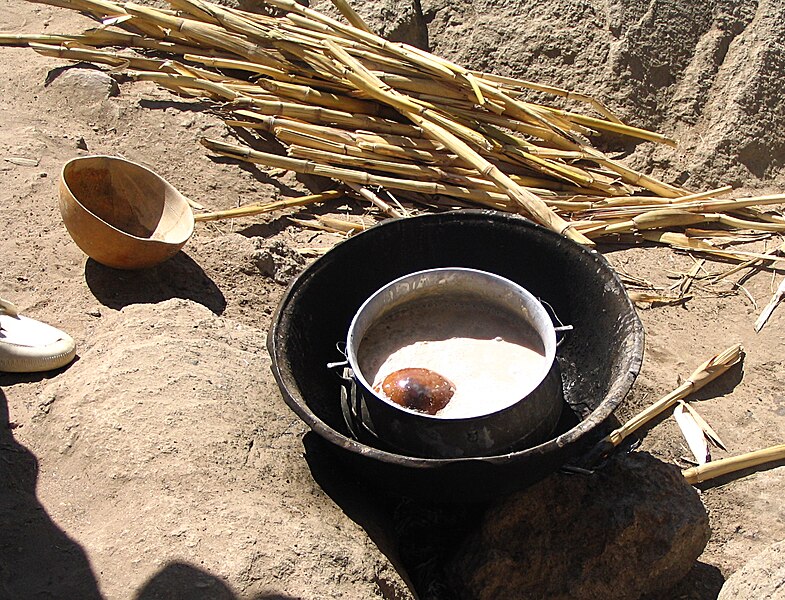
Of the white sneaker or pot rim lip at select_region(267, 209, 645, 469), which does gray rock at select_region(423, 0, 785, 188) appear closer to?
pot rim lip at select_region(267, 209, 645, 469)

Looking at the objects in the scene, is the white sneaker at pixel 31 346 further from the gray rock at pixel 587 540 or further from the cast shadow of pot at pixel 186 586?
the gray rock at pixel 587 540

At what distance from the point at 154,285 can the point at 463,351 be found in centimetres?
140

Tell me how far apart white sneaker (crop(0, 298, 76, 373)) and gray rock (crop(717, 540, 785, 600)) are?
225 centimetres

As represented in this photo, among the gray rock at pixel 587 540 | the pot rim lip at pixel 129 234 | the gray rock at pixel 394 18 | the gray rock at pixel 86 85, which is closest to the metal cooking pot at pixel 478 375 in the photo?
the gray rock at pixel 587 540

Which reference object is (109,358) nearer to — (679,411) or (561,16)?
(679,411)

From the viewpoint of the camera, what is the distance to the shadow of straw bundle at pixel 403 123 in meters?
4.07

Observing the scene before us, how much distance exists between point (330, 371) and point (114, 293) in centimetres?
102

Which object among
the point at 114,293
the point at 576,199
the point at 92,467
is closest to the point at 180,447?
the point at 92,467

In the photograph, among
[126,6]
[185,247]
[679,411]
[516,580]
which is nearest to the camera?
[516,580]

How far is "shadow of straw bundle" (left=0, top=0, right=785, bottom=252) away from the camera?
4.07m

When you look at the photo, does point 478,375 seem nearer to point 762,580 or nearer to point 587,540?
point 587,540

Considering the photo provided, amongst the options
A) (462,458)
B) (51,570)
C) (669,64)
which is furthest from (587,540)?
(669,64)

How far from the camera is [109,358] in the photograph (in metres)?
2.78

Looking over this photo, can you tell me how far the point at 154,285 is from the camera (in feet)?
11.0
